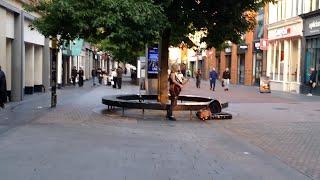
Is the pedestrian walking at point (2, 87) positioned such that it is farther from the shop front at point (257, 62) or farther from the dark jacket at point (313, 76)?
the shop front at point (257, 62)

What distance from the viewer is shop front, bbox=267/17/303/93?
38219 mm

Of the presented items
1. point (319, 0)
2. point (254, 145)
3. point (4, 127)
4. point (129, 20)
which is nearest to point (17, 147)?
point (4, 127)

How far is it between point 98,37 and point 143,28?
198 cm

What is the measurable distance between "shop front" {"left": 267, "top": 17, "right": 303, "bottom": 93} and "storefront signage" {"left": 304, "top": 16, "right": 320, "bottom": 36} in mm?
908

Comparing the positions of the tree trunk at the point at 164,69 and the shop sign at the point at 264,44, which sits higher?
the shop sign at the point at 264,44

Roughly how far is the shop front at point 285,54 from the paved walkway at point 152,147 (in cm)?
1991

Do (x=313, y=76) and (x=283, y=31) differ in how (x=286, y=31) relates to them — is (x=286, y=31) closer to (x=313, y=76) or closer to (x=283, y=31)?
(x=283, y=31)

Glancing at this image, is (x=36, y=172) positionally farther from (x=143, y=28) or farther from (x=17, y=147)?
(x=143, y=28)

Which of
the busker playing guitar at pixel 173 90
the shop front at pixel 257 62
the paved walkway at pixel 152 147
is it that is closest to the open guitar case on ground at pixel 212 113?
the paved walkway at pixel 152 147

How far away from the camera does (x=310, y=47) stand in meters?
35.8

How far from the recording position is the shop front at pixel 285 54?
38219 mm

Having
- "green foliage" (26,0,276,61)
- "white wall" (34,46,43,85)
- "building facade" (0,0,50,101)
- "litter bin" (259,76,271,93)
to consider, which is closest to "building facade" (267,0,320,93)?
"litter bin" (259,76,271,93)

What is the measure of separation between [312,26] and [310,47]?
1356mm

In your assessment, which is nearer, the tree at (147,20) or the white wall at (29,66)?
the tree at (147,20)
